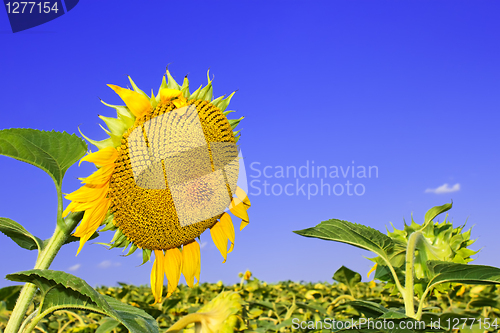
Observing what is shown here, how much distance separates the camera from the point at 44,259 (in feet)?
5.20

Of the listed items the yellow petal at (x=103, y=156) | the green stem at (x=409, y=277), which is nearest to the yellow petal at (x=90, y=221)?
the yellow petal at (x=103, y=156)

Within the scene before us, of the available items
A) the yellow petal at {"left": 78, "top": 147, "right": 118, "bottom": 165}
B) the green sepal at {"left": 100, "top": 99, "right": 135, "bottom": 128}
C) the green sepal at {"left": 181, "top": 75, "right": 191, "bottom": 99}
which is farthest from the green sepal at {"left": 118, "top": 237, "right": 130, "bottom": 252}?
the green sepal at {"left": 181, "top": 75, "right": 191, "bottom": 99}

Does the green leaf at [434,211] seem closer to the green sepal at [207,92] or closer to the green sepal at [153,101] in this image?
the green sepal at [207,92]

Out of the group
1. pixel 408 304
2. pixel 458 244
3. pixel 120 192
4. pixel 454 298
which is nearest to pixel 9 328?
pixel 120 192

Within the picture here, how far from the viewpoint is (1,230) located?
180cm

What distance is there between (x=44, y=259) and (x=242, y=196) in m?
1.05

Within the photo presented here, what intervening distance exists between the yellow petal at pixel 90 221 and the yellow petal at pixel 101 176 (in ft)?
0.42

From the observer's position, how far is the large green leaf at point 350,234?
6.66ft

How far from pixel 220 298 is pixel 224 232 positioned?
3.79 feet

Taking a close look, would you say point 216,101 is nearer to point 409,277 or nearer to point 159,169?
point 159,169

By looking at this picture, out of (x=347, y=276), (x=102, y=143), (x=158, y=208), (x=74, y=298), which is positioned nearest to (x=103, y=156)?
(x=102, y=143)

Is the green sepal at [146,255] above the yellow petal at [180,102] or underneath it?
underneath

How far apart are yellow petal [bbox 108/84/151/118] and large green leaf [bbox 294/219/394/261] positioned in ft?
3.08

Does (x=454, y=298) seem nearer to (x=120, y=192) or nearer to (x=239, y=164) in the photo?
(x=239, y=164)
